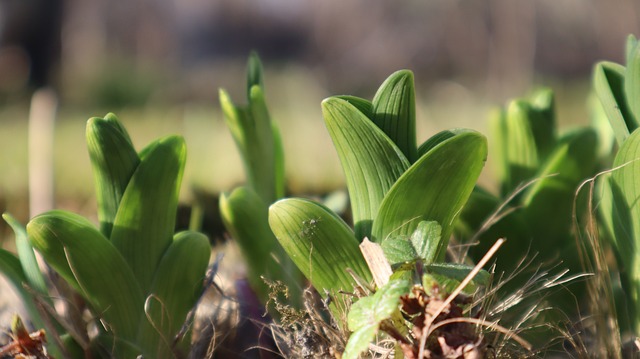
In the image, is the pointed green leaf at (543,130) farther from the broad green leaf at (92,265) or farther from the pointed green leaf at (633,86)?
the broad green leaf at (92,265)

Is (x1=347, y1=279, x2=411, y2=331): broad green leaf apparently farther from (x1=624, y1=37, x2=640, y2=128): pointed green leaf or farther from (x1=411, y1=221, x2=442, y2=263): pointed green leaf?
(x1=624, y1=37, x2=640, y2=128): pointed green leaf

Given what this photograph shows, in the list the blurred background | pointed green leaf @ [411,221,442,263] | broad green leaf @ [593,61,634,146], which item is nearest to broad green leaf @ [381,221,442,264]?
pointed green leaf @ [411,221,442,263]

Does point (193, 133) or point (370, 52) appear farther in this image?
point (370, 52)

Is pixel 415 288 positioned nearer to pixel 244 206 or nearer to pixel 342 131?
pixel 342 131

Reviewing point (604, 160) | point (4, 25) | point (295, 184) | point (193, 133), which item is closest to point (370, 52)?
point (4, 25)

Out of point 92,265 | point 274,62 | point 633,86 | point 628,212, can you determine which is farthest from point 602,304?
point 274,62

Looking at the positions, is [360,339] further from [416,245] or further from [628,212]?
[628,212]

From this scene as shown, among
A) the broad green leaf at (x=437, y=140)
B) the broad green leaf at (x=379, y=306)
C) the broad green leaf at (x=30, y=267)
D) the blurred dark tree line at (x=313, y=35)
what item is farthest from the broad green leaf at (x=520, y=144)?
the blurred dark tree line at (x=313, y=35)
